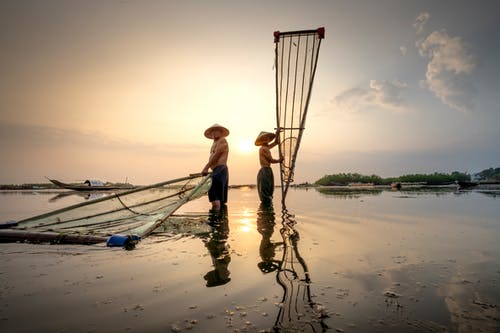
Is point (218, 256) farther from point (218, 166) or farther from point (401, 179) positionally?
point (401, 179)

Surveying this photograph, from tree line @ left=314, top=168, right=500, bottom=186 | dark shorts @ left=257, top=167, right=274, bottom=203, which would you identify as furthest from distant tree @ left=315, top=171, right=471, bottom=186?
dark shorts @ left=257, top=167, right=274, bottom=203

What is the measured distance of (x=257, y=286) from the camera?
2.56 metres

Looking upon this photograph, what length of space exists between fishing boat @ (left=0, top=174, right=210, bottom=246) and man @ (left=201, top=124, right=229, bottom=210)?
0.74 metres

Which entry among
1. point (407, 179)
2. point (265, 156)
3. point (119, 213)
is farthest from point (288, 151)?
point (407, 179)

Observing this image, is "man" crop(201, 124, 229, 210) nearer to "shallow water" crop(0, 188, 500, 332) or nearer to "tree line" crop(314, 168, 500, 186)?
"shallow water" crop(0, 188, 500, 332)

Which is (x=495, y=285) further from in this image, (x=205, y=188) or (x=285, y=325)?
(x=205, y=188)

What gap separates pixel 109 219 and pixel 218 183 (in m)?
3.62

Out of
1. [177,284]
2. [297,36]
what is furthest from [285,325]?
[297,36]

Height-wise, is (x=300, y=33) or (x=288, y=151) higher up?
(x=300, y=33)

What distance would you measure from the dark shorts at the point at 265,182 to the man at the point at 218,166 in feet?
8.76

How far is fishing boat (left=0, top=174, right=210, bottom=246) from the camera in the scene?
4539 mm

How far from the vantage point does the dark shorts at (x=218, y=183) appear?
350 inches

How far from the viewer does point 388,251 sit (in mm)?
3875

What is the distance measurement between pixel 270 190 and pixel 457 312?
10.0 meters
